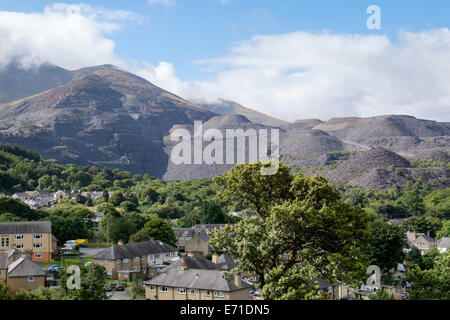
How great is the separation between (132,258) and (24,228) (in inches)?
540

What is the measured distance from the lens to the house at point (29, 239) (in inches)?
2005

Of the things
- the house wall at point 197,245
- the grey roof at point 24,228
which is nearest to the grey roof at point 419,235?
the house wall at point 197,245

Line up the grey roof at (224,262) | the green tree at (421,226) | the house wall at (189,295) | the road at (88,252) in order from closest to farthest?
the house wall at (189,295) < the grey roof at (224,262) < the road at (88,252) < the green tree at (421,226)

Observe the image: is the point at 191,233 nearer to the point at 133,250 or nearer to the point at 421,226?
the point at 133,250

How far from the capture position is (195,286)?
3359 cm

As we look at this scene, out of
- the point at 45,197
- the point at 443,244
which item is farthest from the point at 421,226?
the point at 45,197

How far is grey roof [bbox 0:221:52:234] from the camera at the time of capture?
51.2 m

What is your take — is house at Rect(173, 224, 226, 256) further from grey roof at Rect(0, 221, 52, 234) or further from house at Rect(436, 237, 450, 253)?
house at Rect(436, 237, 450, 253)

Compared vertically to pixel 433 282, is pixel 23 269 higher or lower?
higher

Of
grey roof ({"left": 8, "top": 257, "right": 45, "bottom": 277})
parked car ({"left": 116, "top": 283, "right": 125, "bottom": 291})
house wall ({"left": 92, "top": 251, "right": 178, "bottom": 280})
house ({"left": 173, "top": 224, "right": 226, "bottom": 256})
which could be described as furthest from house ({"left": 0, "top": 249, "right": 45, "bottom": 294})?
house ({"left": 173, "top": 224, "right": 226, "bottom": 256})

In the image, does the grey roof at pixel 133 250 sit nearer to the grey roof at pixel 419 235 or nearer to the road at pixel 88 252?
the road at pixel 88 252

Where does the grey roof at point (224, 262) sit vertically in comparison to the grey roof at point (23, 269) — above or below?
below

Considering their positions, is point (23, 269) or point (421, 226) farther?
point (421, 226)

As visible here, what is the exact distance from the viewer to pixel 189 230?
68.4 metres
